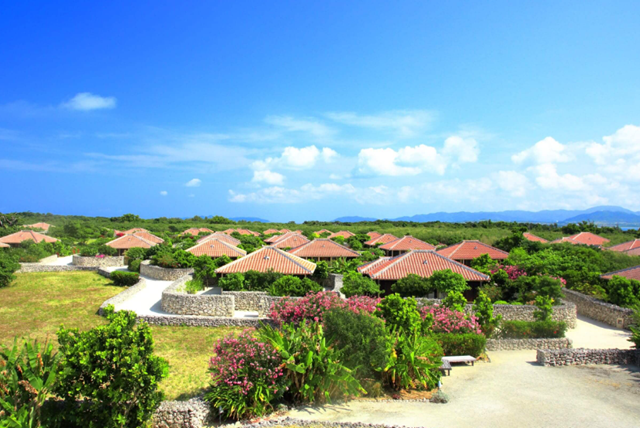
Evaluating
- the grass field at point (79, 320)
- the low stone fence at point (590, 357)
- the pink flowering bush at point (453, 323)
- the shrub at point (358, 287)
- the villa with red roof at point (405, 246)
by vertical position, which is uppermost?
the villa with red roof at point (405, 246)

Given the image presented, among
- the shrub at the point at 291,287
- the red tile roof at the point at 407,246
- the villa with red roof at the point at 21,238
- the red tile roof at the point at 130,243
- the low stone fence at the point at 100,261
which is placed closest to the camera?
the shrub at the point at 291,287

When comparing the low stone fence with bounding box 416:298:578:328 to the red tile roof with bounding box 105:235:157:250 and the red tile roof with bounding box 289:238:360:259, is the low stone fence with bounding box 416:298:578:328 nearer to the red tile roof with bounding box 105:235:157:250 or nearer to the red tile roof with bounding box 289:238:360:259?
the red tile roof with bounding box 289:238:360:259

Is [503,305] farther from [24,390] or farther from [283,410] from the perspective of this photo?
[24,390]

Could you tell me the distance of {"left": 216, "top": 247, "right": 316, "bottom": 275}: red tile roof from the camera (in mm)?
29000

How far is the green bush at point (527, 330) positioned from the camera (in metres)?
20.2

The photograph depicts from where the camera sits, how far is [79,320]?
24.0 m

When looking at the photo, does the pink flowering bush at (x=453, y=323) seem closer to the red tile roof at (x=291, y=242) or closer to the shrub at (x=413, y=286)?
the shrub at (x=413, y=286)

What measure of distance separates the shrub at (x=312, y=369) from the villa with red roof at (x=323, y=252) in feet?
91.5

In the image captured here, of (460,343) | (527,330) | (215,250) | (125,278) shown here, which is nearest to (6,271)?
(125,278)

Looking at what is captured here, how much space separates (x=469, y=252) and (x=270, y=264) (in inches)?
845

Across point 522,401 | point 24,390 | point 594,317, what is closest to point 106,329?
point 24,390

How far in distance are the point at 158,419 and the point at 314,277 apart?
2156 cm

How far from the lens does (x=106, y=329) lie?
10250 millimetres

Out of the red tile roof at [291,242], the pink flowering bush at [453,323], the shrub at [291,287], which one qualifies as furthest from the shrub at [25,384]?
the red tile roof at [291,242]
